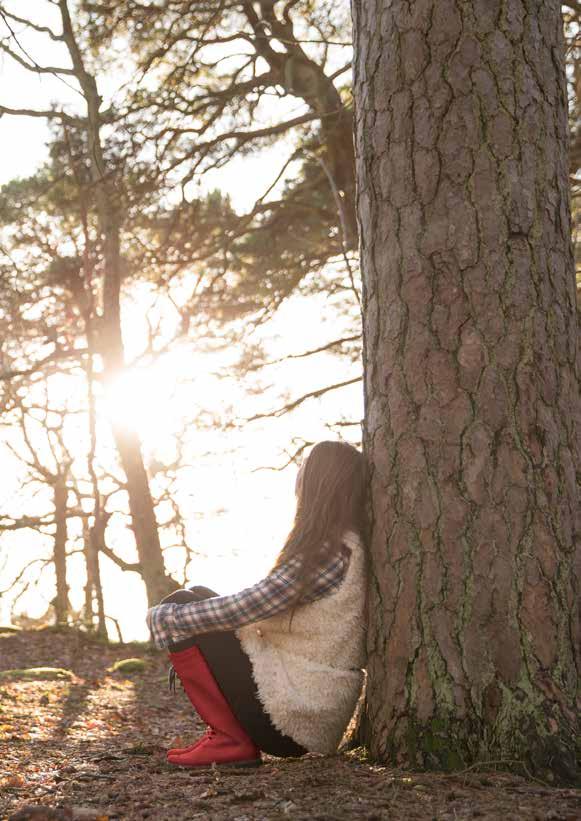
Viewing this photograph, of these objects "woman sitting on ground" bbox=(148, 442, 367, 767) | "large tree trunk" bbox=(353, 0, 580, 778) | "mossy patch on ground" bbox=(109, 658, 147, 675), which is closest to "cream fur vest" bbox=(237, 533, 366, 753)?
"woman sitting on ground" bbox=(148, 442, 367, 767)

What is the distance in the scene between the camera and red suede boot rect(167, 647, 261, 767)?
2736 mm

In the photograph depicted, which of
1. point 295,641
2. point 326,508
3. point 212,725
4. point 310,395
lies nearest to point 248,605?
point 295,641

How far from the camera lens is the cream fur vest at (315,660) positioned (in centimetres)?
268

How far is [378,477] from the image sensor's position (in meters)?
2.63

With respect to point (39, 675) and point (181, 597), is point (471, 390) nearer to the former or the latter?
point (181, 597)

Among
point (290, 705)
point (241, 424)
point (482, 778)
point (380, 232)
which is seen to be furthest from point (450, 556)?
point (241, 424)

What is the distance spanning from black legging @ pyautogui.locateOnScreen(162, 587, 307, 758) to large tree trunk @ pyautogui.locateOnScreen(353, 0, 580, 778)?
1.17 feet

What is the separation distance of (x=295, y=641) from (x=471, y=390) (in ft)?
3.44

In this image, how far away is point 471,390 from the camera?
8.03 feet

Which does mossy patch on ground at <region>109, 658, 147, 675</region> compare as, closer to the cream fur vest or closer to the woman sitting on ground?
the woman sitting on ground

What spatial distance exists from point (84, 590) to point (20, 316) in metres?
5.19

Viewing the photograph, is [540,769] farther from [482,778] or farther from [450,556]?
[450,556]

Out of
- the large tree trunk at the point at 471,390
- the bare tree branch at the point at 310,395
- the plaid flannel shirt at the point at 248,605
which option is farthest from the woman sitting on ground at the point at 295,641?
the bare tree branch at the point at 310,395

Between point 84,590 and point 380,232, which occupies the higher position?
point 380,232
